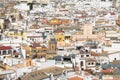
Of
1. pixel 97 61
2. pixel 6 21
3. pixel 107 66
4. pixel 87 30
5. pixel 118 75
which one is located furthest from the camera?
pixel 6 21

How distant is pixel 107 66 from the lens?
19.1m

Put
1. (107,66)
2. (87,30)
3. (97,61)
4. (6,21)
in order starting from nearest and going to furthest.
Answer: (107,66)
(97,61)
(87,30)
(6,21)

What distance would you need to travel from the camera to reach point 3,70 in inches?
A: 696

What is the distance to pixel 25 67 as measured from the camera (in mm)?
18281

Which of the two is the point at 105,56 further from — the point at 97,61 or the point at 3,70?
the point at 3,70

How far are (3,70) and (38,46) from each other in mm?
7143

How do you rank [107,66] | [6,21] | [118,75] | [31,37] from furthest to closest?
[6,21], [31,37], [107,66], [118,75]

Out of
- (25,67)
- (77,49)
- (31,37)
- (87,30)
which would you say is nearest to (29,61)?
(25,67)

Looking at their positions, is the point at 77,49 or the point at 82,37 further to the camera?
the point at 82,37

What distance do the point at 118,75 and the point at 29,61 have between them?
13.5ft

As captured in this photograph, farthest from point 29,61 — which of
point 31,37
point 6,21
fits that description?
point 6,21

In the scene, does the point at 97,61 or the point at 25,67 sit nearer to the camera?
the point at 25,67

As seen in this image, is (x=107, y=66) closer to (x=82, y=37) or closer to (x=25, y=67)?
(x=25, y=67)

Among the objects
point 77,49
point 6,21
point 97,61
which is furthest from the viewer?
point 6,21
